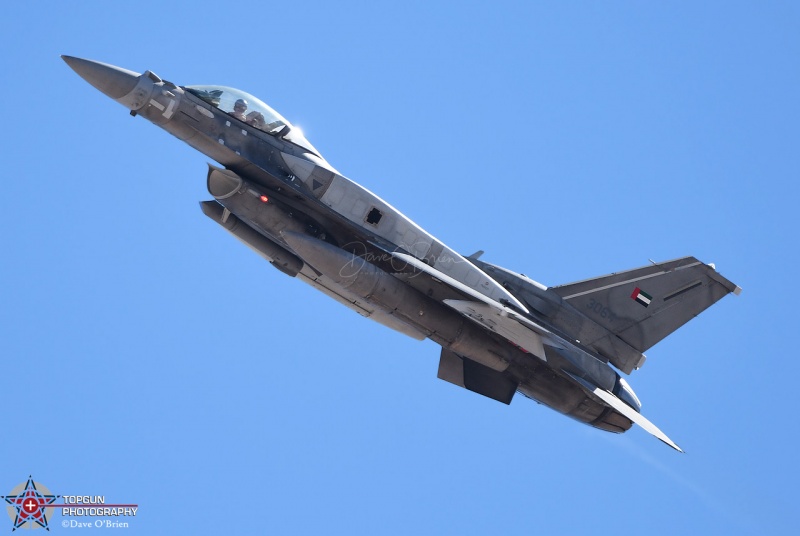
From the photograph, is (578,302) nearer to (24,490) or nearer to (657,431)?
(657,431)

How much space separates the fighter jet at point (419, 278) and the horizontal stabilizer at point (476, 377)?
0.08 feet

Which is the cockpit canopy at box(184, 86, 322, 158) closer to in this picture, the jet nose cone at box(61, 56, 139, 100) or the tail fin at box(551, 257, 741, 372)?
the jet nose cone at box(61, 56, 139, 100)

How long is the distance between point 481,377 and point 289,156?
584 centimetres

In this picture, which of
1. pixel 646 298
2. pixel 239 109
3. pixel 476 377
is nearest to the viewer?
pixel 239 109

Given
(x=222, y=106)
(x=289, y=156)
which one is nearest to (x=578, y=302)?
(x=289, y=156)

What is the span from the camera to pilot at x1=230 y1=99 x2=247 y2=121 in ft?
59.5

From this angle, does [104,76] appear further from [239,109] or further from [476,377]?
[476,377]

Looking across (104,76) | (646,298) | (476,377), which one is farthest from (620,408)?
(104,76)

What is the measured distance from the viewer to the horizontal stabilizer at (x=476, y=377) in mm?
19594

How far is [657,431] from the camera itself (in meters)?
18.7

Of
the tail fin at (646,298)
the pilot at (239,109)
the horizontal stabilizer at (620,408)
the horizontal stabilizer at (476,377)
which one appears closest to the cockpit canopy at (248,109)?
the pilot at (239,109)

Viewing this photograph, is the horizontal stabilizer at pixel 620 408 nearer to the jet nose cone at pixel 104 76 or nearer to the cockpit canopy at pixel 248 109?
the cockpit canopy at pixel 248 109

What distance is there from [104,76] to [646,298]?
37.4 ft

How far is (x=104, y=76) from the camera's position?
17234mm
